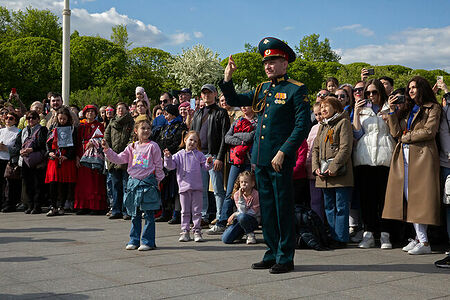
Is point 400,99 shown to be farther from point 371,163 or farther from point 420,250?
point 420,250

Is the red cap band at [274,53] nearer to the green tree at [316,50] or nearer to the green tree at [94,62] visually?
the green tree at [94,62]

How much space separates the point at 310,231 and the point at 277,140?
1976 mm

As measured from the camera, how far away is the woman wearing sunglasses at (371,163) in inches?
290

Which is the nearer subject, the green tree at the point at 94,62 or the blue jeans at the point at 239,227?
the blue jeans at the point at 239,227

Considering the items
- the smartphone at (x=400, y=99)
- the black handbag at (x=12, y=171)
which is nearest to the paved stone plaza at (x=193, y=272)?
the smartphone at (x=400, y=99)

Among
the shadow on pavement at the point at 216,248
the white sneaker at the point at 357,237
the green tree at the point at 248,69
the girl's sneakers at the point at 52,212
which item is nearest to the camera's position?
the shadow on pavement at the point at 216,248

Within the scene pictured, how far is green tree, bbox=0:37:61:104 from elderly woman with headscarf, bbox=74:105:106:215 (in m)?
37.7

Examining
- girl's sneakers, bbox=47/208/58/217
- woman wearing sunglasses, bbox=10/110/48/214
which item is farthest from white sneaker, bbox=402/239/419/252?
woman wearing sunglasses, bbox=10/110/48/214

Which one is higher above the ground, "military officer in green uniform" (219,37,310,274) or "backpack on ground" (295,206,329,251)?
"military officer in green uniform" (219,37,310,274)

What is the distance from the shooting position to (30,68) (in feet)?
157

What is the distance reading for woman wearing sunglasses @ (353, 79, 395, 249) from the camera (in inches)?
290

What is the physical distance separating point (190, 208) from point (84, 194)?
3550 mm

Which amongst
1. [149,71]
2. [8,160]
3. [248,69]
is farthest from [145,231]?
[149,71]

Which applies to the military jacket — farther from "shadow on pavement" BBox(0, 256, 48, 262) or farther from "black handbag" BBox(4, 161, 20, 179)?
"black handbag" BBox(4, 161, 20, 179)
